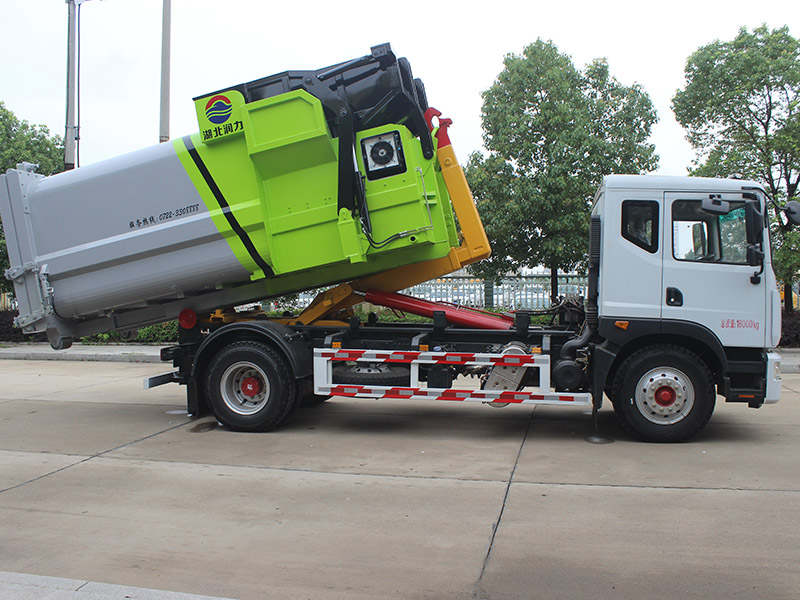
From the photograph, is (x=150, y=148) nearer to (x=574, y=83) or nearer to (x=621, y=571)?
(x=621, y=571)

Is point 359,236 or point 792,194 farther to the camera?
point 792,194

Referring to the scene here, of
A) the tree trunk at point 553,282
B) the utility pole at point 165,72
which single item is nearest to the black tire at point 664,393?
the tree trunk at point 553,282

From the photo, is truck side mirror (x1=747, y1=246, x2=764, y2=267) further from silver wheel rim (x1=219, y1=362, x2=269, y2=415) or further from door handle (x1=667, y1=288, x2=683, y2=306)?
silver wheel rim (x1=219, y1=362, x2=269, y2=415)

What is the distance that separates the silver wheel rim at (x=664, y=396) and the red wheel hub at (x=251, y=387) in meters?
4.07

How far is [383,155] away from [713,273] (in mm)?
3498

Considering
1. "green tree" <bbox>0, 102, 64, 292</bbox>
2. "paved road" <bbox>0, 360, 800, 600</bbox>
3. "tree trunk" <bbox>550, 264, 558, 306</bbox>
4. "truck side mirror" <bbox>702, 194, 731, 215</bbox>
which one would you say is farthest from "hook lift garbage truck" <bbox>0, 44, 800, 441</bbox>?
"green tree" <bbox>0, 102, 64, 292</bbox>

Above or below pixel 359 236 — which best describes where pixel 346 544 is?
below

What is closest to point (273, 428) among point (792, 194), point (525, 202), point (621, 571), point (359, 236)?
point (359, 236)

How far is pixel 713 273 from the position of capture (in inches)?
274

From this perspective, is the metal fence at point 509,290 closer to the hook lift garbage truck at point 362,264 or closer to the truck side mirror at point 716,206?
the hook lift garbage truck at point 362,264

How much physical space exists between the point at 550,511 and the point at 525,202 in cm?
1149

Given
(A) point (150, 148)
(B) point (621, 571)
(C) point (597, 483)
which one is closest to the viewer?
(B) point (621, 571)

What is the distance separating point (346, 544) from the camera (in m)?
4.52

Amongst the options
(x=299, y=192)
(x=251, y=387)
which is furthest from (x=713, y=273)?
(x=251, y=387)
